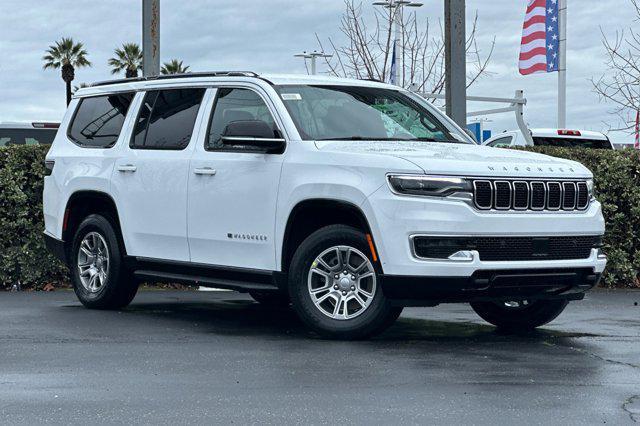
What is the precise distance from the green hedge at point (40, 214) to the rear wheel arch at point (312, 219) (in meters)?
5.43

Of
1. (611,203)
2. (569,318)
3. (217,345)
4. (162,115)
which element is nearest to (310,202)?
(217,345)

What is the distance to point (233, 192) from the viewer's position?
9922 millimetres

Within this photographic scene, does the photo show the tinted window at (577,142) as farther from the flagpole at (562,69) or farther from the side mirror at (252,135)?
the flagpole at (562,69)

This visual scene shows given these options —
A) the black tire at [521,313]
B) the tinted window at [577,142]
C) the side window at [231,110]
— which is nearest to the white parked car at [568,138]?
the tinted window at [577,142]

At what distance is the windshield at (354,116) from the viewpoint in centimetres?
972

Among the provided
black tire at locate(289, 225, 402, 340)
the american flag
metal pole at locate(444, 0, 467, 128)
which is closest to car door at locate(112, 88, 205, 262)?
black tire at locate(289, 225, 402, 340)

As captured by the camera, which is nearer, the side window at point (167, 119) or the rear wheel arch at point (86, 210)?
the side window at point (167, 119)

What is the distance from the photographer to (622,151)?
1466cm

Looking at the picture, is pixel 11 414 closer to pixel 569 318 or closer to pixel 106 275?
pixel 106 275

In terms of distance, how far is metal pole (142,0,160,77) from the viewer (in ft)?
49.5

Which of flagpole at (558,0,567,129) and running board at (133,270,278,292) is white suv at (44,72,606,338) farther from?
flagpole at (558,0,567,129)

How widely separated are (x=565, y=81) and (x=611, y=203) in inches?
712

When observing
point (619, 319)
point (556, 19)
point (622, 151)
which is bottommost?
point (619, 319)

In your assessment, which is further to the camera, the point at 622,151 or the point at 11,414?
the point at 622,151
